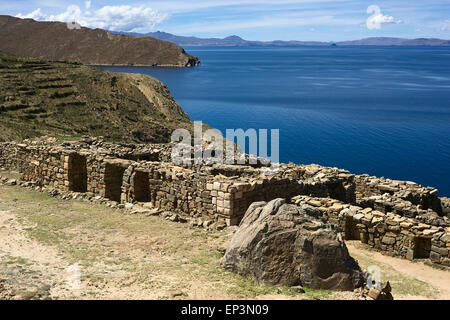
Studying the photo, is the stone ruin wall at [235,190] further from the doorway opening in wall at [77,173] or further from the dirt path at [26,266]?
the dirt path at [26,266]

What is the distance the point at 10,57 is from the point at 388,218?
2820 inches

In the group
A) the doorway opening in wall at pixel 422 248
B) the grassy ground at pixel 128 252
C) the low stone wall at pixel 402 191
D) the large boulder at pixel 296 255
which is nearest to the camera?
the grassy ground at pixel 128 252

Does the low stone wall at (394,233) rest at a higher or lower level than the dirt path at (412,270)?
higher

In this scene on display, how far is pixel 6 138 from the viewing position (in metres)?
37.3

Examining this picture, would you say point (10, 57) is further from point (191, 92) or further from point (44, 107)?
point (191, 92)

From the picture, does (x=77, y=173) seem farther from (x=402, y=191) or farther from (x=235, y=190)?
(x=402, y=191)

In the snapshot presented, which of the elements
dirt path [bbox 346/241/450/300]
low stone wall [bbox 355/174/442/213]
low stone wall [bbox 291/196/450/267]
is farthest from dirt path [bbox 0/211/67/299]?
low stone wall [bbox 355/174/442/213]

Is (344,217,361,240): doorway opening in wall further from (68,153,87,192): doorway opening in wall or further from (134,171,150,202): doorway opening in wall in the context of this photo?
(68,153,87,192): doorway opening in wall

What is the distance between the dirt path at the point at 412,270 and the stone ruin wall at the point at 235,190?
0.39 metres

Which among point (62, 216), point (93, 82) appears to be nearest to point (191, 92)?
point (93, 82)

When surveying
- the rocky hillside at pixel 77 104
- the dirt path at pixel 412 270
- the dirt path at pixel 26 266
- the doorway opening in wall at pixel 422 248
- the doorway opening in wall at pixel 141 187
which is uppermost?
the rocky hillside at pixel 77 104

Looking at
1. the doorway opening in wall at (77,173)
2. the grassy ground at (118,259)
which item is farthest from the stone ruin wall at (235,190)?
the grassy ground at (118,259)

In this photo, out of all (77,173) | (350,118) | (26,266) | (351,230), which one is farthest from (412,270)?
(350,118)

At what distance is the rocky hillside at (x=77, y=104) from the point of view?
50.4 meters
